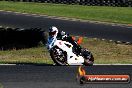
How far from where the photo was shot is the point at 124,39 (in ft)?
89.7

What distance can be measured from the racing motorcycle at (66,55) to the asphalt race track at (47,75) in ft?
3.22

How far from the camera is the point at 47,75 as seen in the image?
12438 mm

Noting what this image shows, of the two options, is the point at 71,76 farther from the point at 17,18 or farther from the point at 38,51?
the point at 17,18

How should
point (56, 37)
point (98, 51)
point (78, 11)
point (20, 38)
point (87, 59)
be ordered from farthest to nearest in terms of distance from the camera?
point (78, 11), point (98, 51), point (20, 38), point (56, 37), point (87, 59)

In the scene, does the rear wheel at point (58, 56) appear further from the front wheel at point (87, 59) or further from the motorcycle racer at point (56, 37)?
the front wheel at point (87, 59)

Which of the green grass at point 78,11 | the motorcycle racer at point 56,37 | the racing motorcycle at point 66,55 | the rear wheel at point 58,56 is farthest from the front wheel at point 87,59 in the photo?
the green grass at point 78,11

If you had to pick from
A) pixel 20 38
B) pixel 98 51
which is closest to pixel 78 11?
pixel 98 51

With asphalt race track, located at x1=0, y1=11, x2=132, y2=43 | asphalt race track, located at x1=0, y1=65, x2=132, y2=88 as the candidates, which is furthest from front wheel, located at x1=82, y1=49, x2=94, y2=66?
asphalt race track, located at x1=0, y1=11, x2=132, y2=43

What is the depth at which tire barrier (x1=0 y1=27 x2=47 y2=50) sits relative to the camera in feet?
79.3

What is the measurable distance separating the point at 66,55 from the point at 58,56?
0.29 m

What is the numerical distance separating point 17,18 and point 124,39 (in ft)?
34.1

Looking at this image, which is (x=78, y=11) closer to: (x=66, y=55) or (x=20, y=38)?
(x=20, y=38)

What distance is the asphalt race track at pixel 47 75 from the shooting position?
11281mm

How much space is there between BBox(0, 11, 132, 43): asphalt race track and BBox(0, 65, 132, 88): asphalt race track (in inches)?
543
